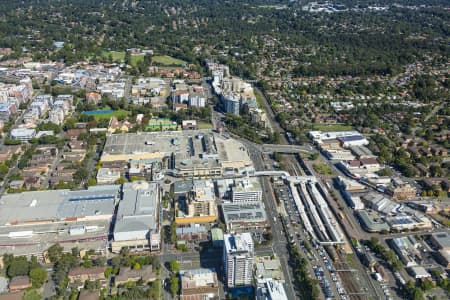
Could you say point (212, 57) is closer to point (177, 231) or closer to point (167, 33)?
point (167, 33)

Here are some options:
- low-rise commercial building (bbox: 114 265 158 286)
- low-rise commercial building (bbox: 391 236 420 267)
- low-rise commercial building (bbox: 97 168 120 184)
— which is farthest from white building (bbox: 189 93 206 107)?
low-rise commercial building (bbox: 391 236 420 267)

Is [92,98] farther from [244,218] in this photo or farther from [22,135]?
[244,218]

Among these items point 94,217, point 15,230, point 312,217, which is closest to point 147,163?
point 94,217

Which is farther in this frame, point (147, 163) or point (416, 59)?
point (416, 59)

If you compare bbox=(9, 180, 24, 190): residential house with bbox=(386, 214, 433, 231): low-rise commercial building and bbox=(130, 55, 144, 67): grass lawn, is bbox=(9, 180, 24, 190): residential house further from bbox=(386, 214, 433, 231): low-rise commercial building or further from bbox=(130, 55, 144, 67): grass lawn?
bbox=(130, 55, 144, 67): grass lawn

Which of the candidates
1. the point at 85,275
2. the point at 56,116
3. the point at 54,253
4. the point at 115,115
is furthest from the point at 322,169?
the point at 56,116

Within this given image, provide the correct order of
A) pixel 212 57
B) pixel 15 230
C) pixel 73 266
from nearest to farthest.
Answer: pixel 73 266, pixel 15 230, pixel 212 57
